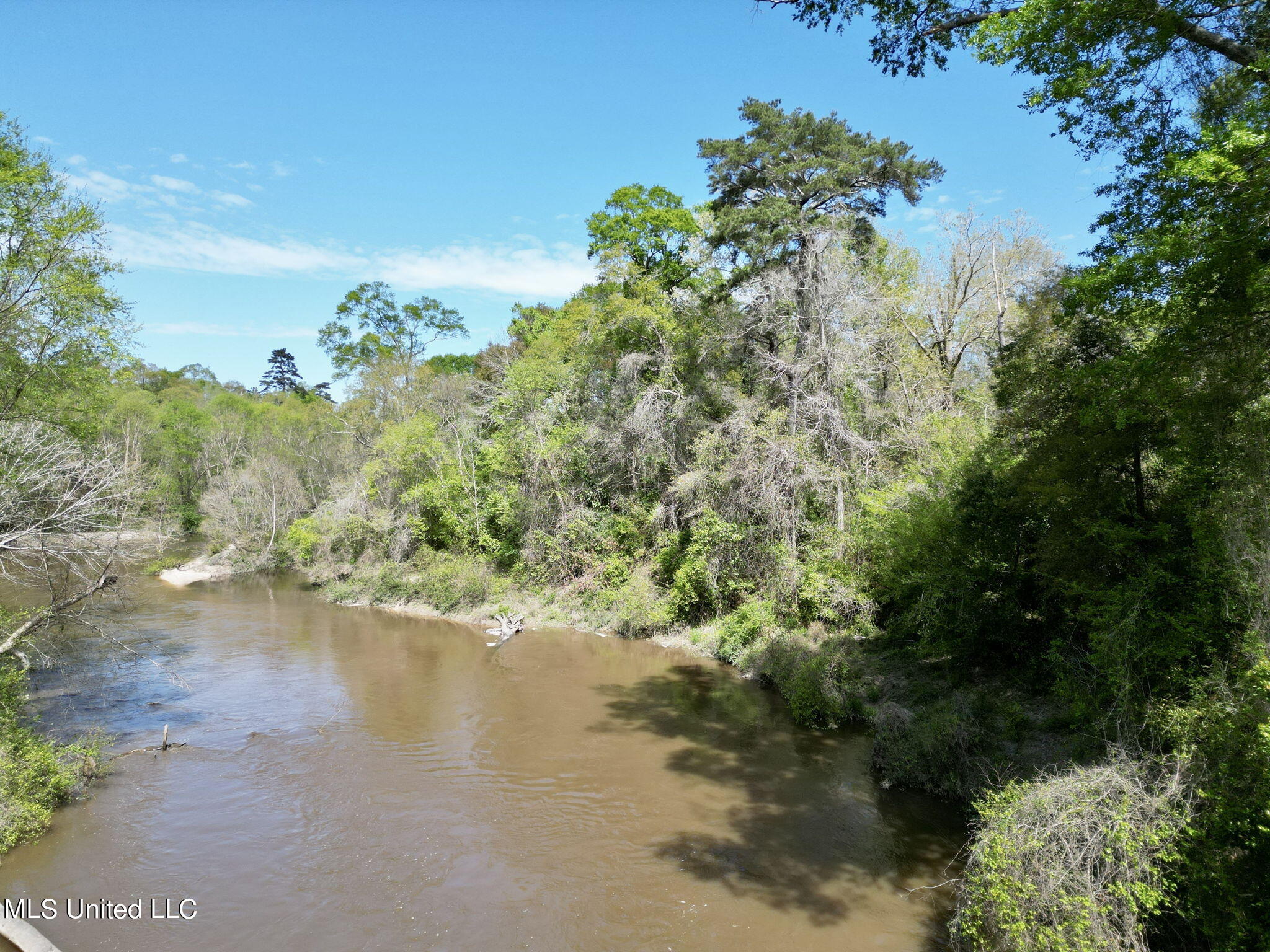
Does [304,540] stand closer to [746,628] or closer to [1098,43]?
[746,628]

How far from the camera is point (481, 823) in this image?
31.4 feet

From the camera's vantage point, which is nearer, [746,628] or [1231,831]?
[1231,831]

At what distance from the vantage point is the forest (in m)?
6.14

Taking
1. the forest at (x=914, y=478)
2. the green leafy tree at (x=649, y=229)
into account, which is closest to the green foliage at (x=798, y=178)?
the forest at (x=914, y=478)

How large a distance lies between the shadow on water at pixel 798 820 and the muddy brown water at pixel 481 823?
41 millimetres

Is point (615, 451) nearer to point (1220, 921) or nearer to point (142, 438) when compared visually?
point (1220, 921)

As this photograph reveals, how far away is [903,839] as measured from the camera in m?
8.80

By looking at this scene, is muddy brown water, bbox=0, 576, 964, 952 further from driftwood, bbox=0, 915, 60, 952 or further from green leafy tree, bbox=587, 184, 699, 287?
green leafy tree, bbox=587, 184, 699, 287

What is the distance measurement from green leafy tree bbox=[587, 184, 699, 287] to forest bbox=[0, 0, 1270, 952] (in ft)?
0.44

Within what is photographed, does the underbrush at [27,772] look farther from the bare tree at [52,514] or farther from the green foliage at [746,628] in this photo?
the green foliage at [746,628]

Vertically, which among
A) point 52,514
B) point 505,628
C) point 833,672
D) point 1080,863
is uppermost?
point 52,514

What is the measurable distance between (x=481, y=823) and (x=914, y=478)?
11.7 m

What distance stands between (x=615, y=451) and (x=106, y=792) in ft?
51.9

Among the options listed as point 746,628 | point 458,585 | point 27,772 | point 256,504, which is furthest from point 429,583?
point 27,772
